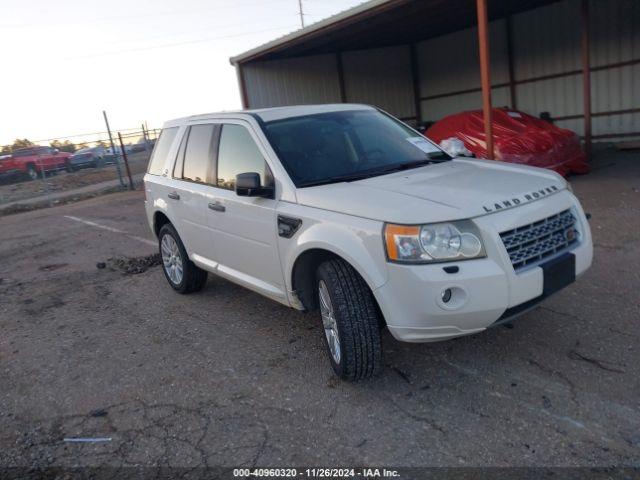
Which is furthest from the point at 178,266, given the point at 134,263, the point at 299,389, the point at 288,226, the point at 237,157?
the point at 299,389

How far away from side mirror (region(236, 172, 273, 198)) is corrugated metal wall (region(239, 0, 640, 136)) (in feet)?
38.4

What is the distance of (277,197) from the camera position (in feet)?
12.6

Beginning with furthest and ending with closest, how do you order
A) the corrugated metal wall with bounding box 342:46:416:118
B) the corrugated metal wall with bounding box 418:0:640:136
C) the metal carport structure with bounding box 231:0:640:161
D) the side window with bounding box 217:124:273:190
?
the corrugated metal wall with bounding box 342:46:416:118 < the corrugated metal wall with bounding box 418:0:640:136 < the metal carport structure with bounding box 231:0:640:161 < the side window with bounding box 217:124:273:190

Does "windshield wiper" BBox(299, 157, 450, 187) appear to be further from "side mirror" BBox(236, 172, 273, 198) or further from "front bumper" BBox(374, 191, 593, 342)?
"front bumper" BBox(374, 191, 593, 342)

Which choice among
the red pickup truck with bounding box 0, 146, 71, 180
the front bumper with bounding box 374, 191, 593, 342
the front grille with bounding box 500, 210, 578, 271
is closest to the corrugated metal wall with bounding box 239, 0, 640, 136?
the front grille with bounding box 500, 210, 578, 271

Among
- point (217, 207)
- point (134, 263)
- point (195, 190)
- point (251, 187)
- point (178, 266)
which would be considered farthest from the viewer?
point (134, 263)

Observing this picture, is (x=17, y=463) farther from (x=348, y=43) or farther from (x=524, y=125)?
(x=348, y=43)

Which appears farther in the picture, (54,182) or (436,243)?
(54,182)

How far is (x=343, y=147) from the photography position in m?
4.22

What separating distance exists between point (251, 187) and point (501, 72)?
546 inches

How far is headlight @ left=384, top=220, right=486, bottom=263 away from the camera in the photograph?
2.95m

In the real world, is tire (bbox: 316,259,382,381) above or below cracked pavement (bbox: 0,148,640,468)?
above

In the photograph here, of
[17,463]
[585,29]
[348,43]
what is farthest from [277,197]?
[348,43]

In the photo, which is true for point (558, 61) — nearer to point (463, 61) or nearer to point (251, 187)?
point (463, 61)
